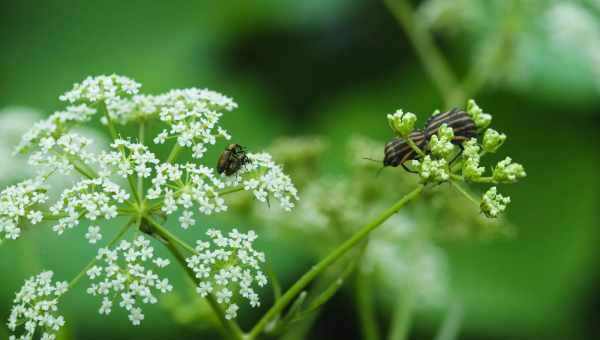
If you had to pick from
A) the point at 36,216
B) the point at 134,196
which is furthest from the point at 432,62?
the point at 36,216

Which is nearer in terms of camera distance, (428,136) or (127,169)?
(127,169)

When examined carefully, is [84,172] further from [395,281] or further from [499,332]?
[499,332]

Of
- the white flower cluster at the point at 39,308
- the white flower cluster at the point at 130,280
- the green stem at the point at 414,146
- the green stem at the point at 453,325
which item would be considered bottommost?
the green stem at the point at 453,325

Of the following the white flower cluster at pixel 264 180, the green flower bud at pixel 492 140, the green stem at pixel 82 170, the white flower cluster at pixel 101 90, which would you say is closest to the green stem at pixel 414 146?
the green flower bud at pixel 492 140

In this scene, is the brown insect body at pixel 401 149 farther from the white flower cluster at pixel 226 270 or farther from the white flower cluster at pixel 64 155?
the white flower cluster at pixel 64 155

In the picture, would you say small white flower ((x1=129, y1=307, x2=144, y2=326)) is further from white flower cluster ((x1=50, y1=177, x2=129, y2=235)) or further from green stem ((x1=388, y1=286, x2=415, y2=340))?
green stem ((x1=388, y1=286, x2=415, y2=340))

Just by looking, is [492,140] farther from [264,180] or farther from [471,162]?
[264,180]
